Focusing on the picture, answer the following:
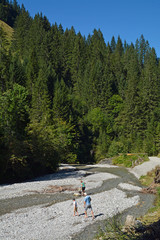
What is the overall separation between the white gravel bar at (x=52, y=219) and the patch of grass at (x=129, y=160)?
29378 mm

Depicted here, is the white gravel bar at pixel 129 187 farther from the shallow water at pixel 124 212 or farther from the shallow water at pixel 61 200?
the shallow water at pixel 61 200

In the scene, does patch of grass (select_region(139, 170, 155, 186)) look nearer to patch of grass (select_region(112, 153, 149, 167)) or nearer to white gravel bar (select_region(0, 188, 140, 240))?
white gravel bar (select_region(0, 188, 140, 240))

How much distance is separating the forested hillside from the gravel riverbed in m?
7.37

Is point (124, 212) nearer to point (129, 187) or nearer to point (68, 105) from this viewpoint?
point (129, 187)

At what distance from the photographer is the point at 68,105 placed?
2803 inches

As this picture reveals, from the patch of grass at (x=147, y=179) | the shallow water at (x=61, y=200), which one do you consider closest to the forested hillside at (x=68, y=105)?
the shallow water at (x=61, y=200)

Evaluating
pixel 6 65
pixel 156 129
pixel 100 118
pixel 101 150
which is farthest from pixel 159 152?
pixel 6 65

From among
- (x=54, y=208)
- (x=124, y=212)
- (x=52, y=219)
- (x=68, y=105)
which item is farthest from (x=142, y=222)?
(x=68, y=105)

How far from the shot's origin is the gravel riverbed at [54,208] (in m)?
15.7

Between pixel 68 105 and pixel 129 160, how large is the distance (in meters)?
27.3

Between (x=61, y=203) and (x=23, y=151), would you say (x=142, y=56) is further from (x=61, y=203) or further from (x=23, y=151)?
(x=61, y=203)

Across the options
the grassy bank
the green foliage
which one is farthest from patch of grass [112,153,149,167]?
the green foliage

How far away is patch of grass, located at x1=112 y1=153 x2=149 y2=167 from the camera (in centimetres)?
5296

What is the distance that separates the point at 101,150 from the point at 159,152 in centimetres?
1807
